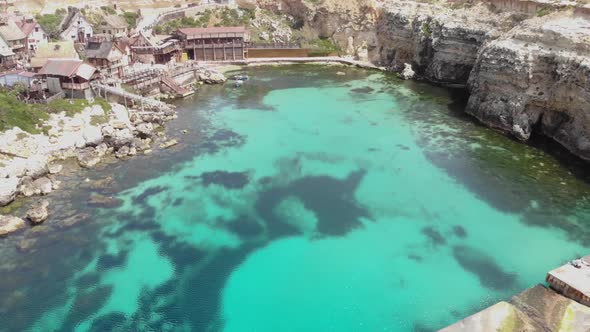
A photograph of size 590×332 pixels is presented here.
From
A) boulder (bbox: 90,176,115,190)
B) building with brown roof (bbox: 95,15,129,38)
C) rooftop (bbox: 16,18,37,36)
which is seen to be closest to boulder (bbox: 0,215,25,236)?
boulder (bbox: 90,176,115,190)

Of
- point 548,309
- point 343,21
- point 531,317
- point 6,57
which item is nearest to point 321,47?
point 343,21

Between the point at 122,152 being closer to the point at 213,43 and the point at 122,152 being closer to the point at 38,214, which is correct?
the point at 38,214

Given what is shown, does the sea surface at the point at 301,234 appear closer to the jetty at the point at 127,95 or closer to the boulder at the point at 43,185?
the boulder at the point at 43,185

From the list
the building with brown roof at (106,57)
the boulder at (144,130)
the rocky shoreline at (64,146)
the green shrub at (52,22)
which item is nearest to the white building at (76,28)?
the green shrub at (52,22)

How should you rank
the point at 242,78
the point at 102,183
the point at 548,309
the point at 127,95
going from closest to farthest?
the point at 548,309
the point at 102,183
the point at 127,95
the point at 242,78

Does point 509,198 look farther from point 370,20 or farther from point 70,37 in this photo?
point 70,37

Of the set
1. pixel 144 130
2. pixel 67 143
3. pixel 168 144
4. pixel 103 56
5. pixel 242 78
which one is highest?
pixel 103 56

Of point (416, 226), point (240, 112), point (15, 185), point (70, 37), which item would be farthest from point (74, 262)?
point (70, 37)
